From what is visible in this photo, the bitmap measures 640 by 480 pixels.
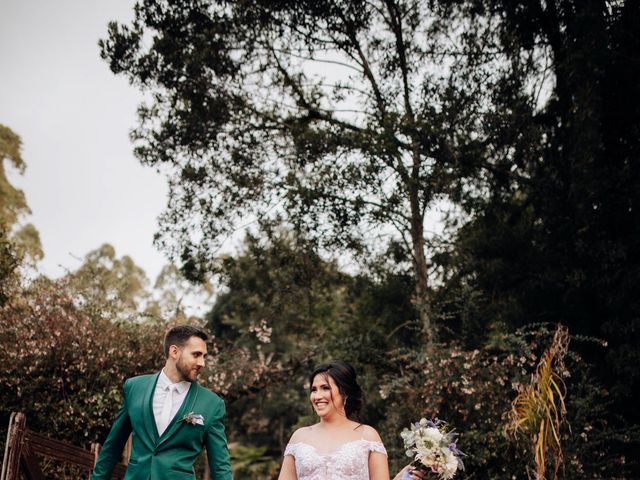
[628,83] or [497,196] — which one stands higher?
[628,83]

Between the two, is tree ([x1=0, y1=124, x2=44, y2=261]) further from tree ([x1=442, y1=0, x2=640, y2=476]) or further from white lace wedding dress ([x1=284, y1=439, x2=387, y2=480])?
white lace wedding dress ([x1=284, y1=439, x2=387, y2=480])

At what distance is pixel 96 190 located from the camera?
27.5m

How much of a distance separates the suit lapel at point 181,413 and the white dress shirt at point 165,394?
4 centimetres

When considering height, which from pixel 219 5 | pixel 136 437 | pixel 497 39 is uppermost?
pixel 219 5

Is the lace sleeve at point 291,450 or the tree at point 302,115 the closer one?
the lace sleeve at point 291,450

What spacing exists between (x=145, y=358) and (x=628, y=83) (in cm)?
1009

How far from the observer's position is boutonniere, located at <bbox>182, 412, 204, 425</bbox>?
3.40 m

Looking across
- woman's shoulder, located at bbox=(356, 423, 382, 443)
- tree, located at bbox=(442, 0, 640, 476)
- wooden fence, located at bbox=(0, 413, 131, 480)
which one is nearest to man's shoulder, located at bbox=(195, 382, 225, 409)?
woman's shoulder, located at bbox=(356, 423, 382, 443)

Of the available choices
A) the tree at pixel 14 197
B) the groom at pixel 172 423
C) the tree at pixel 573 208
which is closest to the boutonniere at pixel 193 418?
the groom at pixel 172 423

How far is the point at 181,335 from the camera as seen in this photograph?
363cm

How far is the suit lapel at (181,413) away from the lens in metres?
3.37

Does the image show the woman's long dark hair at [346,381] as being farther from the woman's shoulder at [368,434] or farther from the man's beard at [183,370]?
the man's beard at [183,370]

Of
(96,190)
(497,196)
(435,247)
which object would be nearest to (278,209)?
(435,247)

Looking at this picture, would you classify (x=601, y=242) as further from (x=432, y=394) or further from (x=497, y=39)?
(x=497, y=39)
